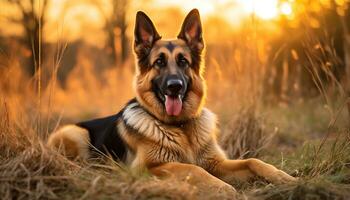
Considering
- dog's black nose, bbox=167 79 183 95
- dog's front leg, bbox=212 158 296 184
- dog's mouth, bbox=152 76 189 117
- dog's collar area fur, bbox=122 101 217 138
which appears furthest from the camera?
dog's collar area fur, bbox=122 101 217 138

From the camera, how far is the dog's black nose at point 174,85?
4.54 m

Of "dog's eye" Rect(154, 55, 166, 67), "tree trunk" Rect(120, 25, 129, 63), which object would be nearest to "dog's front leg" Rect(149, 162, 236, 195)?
"dog's eye" Rect(154, 55, 166, 67)

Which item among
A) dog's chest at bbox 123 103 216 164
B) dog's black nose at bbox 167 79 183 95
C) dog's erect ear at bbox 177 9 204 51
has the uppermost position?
dog's erect ear at bbox 177 9 204 51

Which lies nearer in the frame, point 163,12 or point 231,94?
point 231,94

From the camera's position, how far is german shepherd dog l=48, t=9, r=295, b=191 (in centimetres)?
460

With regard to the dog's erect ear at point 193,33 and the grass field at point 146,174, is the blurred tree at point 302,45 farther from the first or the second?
the dog's erect ear at point 193,33

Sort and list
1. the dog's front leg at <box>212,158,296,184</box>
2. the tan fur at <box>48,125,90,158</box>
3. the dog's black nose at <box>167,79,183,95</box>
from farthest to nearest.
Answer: the tan fur at <box>48,125,90,158</box>, the dog's black nose at <box>167,79,183,95</box>, the dog's front leg at <box>212,158,296,184</box>

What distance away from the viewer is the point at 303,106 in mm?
8531

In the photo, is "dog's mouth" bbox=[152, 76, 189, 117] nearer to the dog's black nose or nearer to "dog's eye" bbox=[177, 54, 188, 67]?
the dog's black nose

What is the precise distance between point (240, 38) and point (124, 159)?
3.26 m

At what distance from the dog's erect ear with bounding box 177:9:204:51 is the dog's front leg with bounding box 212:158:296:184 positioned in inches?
55.1

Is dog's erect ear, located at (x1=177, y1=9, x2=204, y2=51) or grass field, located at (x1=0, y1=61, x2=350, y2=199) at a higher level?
dog's erect ear, located at (x1=177, y1=9, x2=204, y2=51)

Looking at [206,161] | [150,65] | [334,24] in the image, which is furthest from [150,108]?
[334,24]

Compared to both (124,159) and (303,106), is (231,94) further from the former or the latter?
(124,159)
